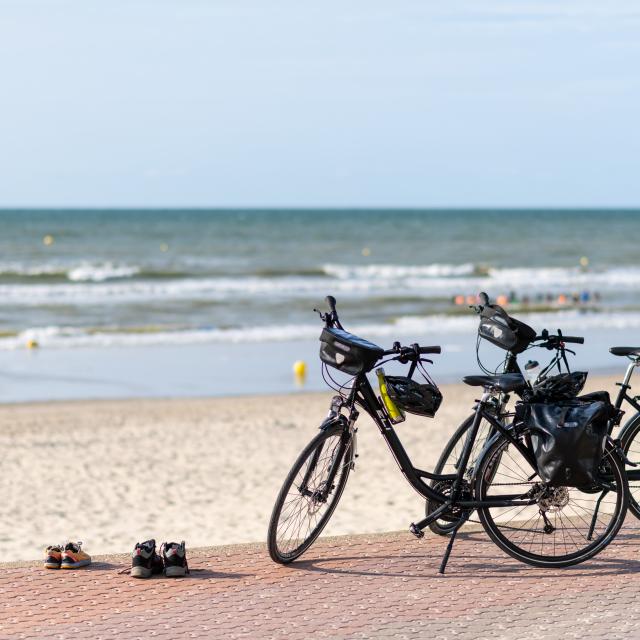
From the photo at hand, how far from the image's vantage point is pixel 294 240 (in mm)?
63469

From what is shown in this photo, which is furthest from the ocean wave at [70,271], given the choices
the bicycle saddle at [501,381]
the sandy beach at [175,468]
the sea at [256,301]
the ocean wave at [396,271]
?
the bicycle saddle at [501,381]

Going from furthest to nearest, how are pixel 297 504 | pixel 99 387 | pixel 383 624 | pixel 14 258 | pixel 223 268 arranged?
1. pixel 14 258
2. pixel 223 268
3. pixel 99 387
4. pixel 297 504
5. pixel 383 624

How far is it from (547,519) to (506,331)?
0.92 metres

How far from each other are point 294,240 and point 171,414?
167ft

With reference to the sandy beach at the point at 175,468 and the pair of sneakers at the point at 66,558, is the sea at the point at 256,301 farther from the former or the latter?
the pair of sneakers at the point at 66,558

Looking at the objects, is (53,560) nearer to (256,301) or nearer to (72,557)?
(72,557)

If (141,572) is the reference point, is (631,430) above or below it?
above

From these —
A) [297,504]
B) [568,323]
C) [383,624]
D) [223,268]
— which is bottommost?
[383,624]

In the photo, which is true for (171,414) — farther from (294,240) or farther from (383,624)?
(294,240)

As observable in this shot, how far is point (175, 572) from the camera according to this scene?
5023 millimetres

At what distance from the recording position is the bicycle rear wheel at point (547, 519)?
16.7 feet

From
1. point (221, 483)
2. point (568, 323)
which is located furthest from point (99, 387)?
point (568, 323)

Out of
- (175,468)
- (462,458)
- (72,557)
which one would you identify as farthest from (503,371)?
(175,468)

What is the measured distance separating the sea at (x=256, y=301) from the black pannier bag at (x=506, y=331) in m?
9.48
